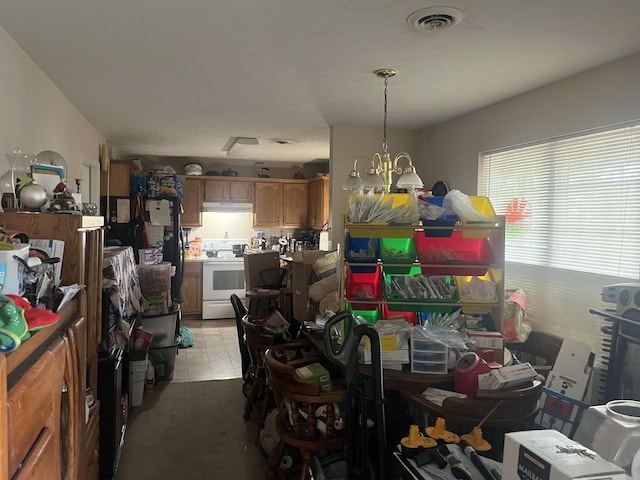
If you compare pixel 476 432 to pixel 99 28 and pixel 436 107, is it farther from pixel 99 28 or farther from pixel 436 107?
pixel 436 107

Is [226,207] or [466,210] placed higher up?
[226,207]

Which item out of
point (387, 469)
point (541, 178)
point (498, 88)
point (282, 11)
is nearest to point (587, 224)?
point (541, 178)

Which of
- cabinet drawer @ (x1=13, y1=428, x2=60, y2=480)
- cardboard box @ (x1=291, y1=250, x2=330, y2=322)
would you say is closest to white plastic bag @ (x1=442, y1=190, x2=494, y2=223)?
cardboard box @ (x1=291, y1=250, x2=330, y2=322)

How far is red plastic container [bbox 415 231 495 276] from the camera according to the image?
2.44 meters

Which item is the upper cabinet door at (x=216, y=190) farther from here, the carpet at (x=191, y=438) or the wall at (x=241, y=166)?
the carpet at (x=191, y=438)

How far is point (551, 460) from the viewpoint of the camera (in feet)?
3.73

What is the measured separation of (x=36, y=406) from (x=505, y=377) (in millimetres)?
1805

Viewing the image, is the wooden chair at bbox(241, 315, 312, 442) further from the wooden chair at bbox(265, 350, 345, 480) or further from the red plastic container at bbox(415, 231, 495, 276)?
the red plastic container at bbox(415, 231, 495, 276)

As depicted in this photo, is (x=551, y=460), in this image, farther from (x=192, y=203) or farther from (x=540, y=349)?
(x=192, y=203)

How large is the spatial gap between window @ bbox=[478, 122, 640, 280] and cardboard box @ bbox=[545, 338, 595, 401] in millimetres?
482

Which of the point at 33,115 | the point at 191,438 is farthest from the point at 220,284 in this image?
the point at 33,115

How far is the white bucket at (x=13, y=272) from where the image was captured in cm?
118

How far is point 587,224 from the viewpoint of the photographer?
9.43 feet

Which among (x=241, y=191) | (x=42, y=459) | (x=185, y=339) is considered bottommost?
(x=185, y=339)
